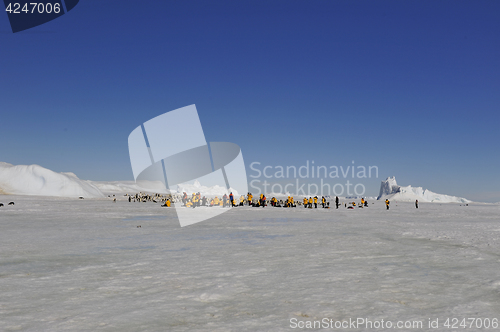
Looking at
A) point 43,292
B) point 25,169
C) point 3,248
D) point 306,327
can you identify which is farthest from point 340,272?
point 25,169

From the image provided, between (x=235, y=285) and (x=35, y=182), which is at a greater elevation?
(x=35, y=182)

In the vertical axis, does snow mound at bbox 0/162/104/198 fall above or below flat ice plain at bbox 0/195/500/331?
above

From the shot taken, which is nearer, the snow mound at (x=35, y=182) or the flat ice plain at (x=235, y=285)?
the flat ice plain at (x=235, y=285)

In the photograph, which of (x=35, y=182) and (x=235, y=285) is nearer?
(x=235, y=285)

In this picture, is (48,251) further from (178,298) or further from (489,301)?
(489,301)

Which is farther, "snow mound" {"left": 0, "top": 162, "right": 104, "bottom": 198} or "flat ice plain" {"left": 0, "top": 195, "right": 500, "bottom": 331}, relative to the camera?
"snow mound" {"left": 0, "top": 162, "right": 104, "bottom": 198}

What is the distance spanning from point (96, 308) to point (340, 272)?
4.21 m

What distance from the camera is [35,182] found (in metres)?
83.9

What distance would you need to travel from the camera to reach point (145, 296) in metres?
5.02

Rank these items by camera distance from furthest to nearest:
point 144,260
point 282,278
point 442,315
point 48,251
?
point 48,251 < point 144,260 < point 282,278 < point 442,315

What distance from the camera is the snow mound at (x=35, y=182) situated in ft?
269

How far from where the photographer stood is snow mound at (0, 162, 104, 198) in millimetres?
81938

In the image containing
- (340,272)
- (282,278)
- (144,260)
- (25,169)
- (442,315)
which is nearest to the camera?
(442,315)

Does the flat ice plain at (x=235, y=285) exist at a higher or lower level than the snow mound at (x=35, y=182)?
lower
